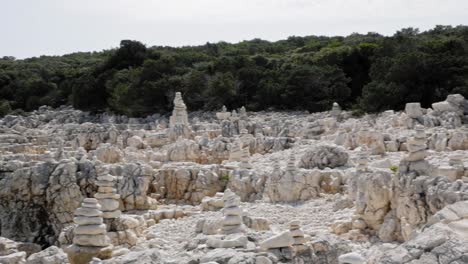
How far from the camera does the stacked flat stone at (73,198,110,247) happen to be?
977 cm

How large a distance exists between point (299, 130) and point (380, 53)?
9.17m

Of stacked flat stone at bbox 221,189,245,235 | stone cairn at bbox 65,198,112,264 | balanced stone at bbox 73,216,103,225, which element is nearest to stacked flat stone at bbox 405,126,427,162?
stacked flat stone at bbox 221,189,245,235

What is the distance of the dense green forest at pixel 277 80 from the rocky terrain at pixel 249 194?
9.34 feet

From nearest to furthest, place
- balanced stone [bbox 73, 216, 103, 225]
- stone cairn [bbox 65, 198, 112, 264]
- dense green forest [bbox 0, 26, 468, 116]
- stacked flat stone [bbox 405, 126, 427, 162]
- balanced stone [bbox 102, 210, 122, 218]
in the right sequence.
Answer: stone cairn [bbox 65, 198, 112, 264], balanced stone [bbox 73, 216, 103, 225], stacked flat stone [bbox 405, 126, 427, 162], balanced stone [bbox 102, 210, 122, 218], dense green forest [bbox 0, 26, 468, 116]

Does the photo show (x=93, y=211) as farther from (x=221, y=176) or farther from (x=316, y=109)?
(x=316, y=109)

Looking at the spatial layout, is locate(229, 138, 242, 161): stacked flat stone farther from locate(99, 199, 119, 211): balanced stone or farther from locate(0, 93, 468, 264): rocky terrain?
locate(99, 199, 119, 211): balanced stone

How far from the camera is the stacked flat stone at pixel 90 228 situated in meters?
9.77

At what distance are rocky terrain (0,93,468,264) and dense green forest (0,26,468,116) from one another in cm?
285

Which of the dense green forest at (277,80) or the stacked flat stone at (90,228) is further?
the dense green forest at (277,80)

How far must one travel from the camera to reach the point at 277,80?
31188 mm

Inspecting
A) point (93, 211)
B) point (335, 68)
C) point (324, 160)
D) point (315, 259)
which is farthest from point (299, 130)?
point (315, 259)

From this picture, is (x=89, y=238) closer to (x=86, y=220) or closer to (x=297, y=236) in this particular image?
(x=86, y=220)

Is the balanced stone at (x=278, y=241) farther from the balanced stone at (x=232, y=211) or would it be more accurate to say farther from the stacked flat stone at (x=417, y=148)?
the stacked flat stone at (x=417, y=148)

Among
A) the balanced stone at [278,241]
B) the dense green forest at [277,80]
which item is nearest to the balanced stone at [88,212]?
the balanced stone at [278,241]
